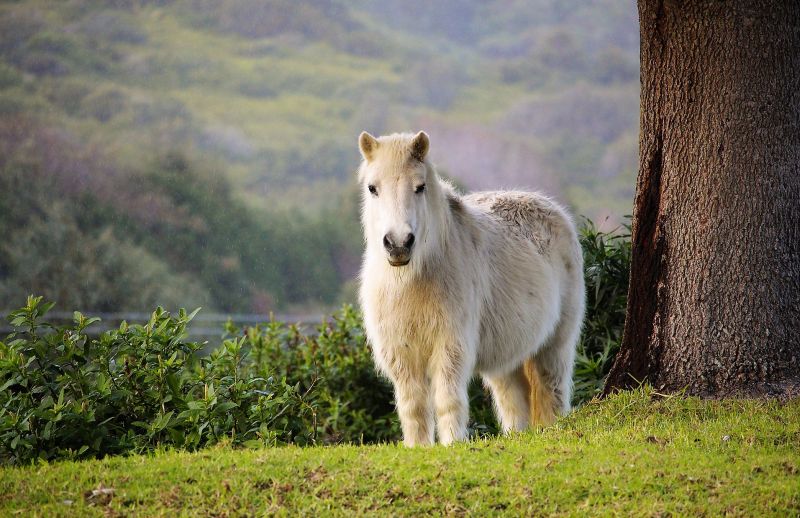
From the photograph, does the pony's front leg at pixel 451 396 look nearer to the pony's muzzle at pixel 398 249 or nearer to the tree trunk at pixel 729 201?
the pony's muzzle at pixel 398 249

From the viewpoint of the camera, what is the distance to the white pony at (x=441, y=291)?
566 cm

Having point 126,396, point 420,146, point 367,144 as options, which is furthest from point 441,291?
point 126,396

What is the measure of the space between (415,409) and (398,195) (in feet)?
4.71

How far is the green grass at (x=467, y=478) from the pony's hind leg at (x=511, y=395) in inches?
75.1

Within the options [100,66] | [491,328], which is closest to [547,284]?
[491,328]

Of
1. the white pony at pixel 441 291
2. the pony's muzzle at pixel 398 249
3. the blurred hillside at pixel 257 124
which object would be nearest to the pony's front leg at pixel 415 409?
the white pony at pixel 441 291

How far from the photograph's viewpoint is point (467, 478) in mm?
4508

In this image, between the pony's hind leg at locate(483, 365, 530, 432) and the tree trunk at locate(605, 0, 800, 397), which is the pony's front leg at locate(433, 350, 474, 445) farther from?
the pony's hind leg at locate(483, 365, 530, 432)

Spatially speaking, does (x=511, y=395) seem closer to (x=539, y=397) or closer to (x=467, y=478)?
(x=539, y=397)

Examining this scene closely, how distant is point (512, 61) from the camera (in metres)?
42.0

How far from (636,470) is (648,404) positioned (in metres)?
1.20

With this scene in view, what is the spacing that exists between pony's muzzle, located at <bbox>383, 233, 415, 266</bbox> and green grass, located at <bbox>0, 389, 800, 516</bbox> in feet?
3.57

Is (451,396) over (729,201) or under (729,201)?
under

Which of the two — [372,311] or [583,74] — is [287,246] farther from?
[372,311]
